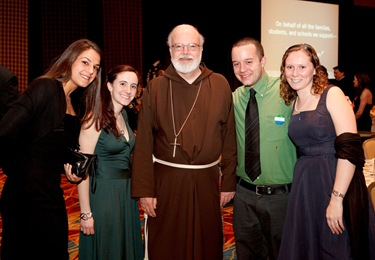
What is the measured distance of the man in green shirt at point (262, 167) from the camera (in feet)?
7.93

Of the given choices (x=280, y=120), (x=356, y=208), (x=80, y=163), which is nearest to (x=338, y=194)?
(x=356, y=208)

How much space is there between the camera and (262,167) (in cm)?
243

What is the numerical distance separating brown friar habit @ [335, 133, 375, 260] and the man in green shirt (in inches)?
18.0

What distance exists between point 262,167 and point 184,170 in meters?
0.48

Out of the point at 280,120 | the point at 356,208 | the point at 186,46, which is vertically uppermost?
the point at 186,46

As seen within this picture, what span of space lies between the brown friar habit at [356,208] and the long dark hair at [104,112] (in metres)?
1.26

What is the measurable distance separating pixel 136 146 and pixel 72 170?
1.46ft

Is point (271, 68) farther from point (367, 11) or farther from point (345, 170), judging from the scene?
point (345, 170)

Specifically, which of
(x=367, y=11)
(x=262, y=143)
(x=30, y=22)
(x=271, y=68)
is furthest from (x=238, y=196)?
(x=367, y=11)

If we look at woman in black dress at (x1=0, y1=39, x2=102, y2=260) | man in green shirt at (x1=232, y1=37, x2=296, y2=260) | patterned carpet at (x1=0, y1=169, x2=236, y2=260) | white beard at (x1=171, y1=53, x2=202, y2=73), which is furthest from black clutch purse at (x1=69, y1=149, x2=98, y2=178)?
patterned carpet at (x1=0, y1=169, x2=236, y2=260)

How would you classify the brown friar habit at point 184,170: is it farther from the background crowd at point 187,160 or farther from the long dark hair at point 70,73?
the long dark hair at point 70,73

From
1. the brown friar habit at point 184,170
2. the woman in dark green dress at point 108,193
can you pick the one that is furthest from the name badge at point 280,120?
the woman in dark green dress at point 108,193

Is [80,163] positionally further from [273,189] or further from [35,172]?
[273,189]

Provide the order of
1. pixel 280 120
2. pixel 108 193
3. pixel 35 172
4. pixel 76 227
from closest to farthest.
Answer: pixel 35 172 < pixel 108 193 < pixel 280 120 < pixel 76 227
